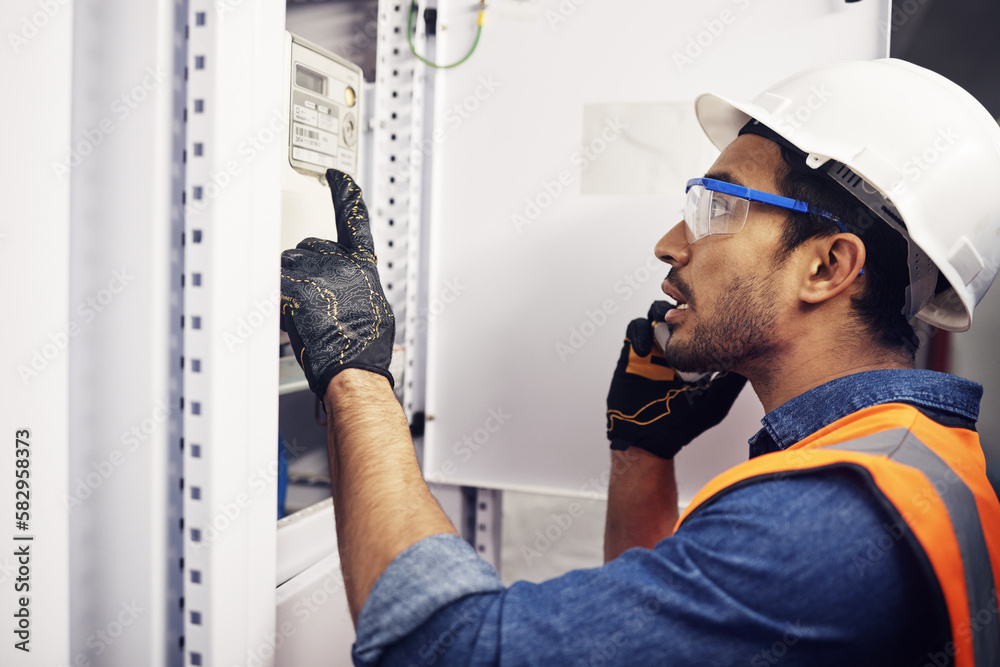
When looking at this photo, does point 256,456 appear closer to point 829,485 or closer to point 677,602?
point 677,602

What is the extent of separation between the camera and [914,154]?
0.78 m

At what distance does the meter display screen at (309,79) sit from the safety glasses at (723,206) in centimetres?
61

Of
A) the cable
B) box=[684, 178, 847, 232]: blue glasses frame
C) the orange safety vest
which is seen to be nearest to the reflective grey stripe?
the orange safety vest

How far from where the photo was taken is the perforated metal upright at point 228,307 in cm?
59

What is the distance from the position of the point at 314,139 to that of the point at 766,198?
0.69 metres

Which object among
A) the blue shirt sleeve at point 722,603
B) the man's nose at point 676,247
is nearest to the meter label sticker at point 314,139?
the man's nose at point 676,247

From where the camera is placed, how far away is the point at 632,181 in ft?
3.92

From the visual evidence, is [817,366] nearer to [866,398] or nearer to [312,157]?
[866,398]

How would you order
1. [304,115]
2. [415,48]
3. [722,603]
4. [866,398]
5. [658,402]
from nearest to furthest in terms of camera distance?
[722,603], [866,398], [304,115], [658,402], [415,48]

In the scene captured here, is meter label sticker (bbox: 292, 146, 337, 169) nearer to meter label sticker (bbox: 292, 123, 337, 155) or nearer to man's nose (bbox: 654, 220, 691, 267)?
meter label sticker (bbox: 292, 123, 337, 155)

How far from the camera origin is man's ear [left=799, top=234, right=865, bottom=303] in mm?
820

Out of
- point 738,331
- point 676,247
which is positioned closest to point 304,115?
point 676,247

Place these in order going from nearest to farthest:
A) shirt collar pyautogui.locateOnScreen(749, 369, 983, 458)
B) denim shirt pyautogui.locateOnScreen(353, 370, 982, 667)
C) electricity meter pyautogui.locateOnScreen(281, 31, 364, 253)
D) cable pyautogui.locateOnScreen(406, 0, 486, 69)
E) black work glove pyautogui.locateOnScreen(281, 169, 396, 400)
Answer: denim shirt pyautogui.locateOnScreen(353, 370, 982, 667) → shirt collar pyautogui.locateOnScreen(749, 369, 983, 458) → black work glove pyautogui.locateOnScreen(281, 169, 396, 400) → electricity meter pyautogui.locateOnScreen(281, 31, 364, 253) → cable pyautogui.locateOnScreen(406, 0, 486, 69)

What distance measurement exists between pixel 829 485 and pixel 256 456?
0.56 meters
